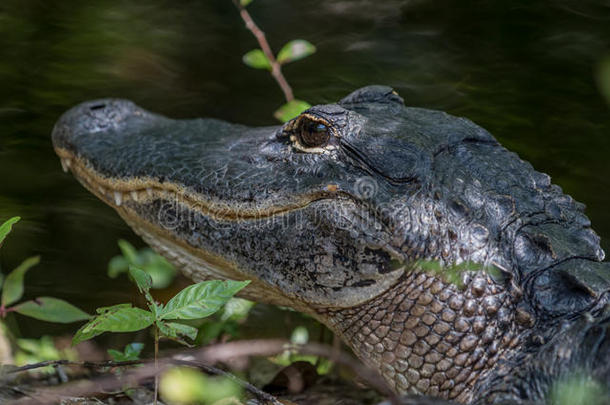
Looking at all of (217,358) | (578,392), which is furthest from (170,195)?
(578,392)

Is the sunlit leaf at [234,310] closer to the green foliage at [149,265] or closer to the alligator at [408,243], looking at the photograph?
the green foliage at [149,265]

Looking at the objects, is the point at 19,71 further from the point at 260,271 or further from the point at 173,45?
the point at 260,271

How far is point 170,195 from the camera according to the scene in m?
2.64

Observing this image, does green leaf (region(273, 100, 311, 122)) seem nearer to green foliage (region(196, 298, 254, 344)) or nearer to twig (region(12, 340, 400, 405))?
green foliage (region(196, 298, 254, 344))

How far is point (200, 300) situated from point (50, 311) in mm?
1167

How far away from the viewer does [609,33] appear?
4.02m

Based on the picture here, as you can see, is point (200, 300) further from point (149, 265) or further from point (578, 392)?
point (149, 265)

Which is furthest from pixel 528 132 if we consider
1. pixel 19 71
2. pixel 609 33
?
pixel 19 71

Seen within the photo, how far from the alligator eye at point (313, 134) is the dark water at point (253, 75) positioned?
182cm

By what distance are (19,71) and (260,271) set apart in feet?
9.33

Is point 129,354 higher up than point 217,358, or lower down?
lower down

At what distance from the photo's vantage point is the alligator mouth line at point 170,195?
242cm

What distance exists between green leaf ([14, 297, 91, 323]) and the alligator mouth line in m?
0.50

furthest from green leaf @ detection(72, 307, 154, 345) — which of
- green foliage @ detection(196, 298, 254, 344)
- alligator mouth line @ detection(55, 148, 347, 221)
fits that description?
green foliage @ detection(196, 298, 254, 344)
